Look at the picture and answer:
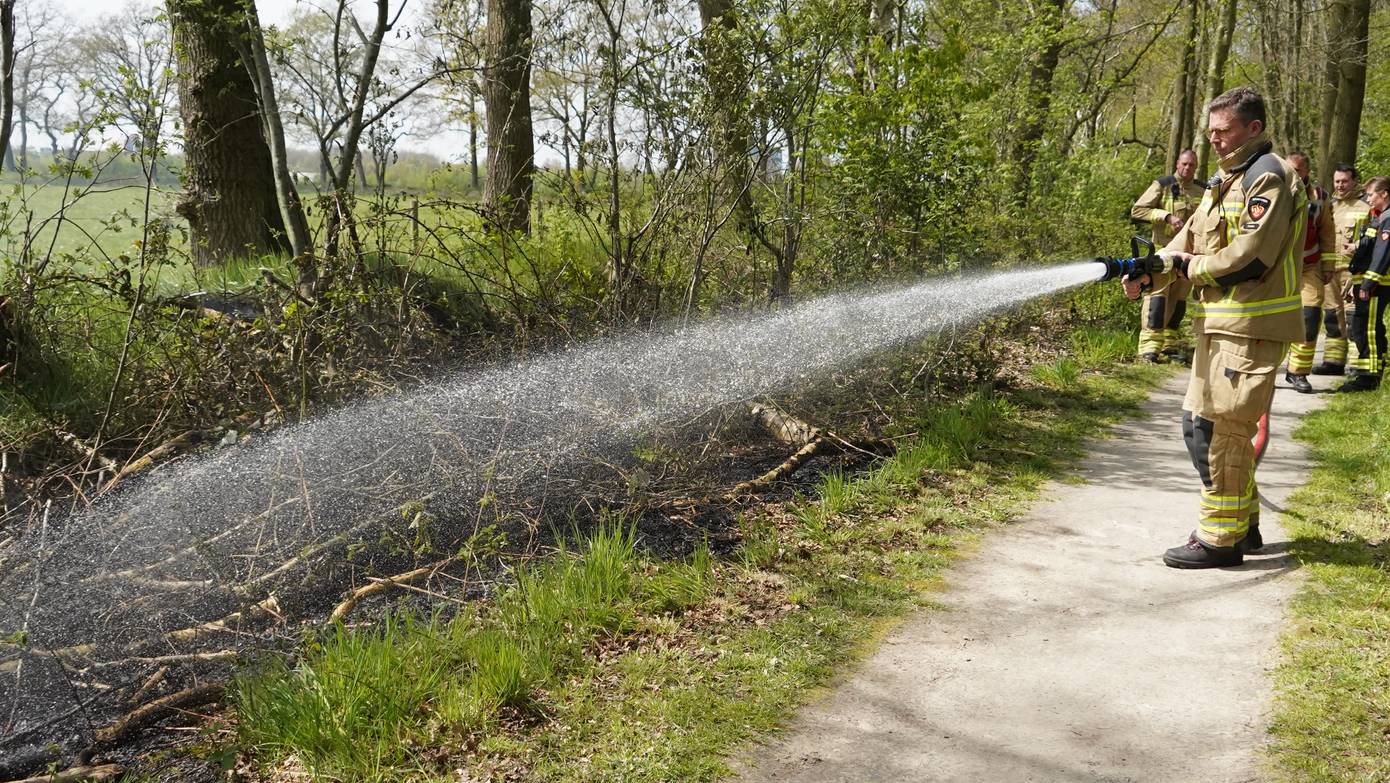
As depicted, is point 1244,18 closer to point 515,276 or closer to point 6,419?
point 515,276

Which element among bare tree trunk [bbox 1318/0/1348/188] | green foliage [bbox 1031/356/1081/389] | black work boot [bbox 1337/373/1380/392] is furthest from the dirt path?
bare tree trunk [bbox 1318/0/1348/188]

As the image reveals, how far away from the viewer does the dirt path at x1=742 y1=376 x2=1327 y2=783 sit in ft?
10.7

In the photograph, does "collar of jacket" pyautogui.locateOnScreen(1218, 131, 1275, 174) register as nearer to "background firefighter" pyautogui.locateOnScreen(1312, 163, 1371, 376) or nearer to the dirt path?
the dirt path

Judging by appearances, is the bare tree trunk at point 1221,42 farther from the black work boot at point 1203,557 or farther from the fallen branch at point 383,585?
the fallen branch at point 383,585

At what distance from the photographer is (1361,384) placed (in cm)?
→ 900

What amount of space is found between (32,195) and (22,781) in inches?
182

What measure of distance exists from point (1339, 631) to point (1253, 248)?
5.30 ft

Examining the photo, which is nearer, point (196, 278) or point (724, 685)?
point (724, 685)

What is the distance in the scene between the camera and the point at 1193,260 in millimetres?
4742

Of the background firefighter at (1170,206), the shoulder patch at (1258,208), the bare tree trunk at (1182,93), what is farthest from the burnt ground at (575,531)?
the bare tree trunk at (1182,93)

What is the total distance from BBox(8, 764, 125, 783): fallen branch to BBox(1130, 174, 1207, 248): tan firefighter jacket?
9404mm

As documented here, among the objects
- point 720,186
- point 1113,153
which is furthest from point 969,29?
point 720,186

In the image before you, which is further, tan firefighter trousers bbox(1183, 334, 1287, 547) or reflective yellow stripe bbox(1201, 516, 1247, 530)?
reflective yellow stripe bbox(1201, 516, 1247, 530)

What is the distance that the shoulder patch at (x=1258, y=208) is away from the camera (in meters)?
4.43
